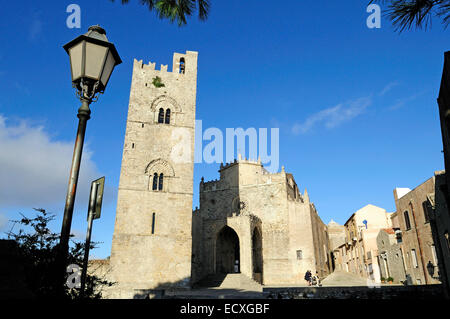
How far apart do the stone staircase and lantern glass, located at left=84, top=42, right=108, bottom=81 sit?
24.9 metres

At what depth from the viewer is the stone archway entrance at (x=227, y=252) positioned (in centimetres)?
3253

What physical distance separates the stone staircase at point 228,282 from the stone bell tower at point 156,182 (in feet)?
19.2

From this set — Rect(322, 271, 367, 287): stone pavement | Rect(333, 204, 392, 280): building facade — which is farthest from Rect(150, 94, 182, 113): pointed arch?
Rect(333, 204, 392, 280): building facade

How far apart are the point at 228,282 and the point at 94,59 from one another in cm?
2647

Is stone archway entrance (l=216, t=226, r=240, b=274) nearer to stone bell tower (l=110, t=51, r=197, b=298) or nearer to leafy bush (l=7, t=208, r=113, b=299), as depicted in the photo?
stone bell tower (l=110, t=51, r=197, b=298)

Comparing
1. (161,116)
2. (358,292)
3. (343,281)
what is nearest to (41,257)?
(358,292)

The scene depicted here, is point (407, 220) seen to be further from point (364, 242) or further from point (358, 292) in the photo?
point (364, 242)

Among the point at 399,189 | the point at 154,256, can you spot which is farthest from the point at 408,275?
the point at 154,256

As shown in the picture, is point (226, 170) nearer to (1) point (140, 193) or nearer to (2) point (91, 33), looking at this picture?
(1) point (140, 193)

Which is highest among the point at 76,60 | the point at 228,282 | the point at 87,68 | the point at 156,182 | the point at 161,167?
the point at 161,167

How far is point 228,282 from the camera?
2702 cm

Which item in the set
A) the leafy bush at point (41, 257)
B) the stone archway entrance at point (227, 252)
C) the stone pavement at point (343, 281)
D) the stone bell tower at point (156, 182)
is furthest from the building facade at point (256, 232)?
the leafy bush at point (41, 257)

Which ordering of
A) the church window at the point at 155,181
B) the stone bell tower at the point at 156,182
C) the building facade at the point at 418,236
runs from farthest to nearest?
the church window at the point at 155,181
the stone bell tower at the point at 156,182
the building facade at the point at 418,236

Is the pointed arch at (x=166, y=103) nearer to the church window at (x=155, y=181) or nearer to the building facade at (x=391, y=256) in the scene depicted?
the church window at (x=155, y=181)
